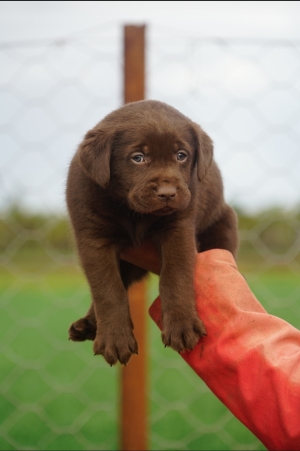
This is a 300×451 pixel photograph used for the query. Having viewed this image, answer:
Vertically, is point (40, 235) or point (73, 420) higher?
point (40, 235)

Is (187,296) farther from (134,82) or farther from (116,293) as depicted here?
(134,82)

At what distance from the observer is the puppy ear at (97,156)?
195 centimetres

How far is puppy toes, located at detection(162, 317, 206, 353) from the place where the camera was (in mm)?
1685

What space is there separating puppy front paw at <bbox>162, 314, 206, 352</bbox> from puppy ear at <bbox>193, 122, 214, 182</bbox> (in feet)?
1.87

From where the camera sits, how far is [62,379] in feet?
13.6

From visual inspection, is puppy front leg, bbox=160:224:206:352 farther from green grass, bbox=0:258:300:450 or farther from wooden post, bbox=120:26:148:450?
green grass, bbox=0:258:300:450

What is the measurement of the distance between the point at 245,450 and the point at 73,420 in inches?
42.1

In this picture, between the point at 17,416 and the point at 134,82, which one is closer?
the point at 134,82

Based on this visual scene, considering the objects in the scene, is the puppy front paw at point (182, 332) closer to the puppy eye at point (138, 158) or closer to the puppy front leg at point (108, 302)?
the puppy front leg at point (108, 302)

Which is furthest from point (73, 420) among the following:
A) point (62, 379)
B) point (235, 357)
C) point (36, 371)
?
point (235, 357)

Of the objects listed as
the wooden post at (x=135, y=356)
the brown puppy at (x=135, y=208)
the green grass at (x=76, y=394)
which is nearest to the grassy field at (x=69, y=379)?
the green grass at (x=76, y=394)

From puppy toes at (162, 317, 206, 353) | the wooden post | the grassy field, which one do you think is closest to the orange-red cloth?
puppy toes at (162, 317, 206, 353)

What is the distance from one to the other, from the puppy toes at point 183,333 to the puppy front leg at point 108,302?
123mm

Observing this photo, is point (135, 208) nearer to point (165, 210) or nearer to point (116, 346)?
point (165, 210)
